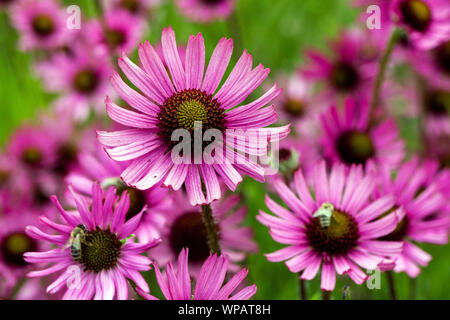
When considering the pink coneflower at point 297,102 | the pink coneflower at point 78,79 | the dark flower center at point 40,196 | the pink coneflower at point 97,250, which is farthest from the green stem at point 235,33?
the pink coneflower at point 97,250

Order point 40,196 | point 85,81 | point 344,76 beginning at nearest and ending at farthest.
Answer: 1. point 40,196
2. point 344,76
3. point 85,81

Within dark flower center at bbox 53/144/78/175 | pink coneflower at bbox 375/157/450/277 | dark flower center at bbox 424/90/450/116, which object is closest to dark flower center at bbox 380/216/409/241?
pink coneflower at bbox 375/157/450/277

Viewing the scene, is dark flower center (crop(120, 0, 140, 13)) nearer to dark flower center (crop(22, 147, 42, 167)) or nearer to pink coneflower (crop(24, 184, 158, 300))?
dark flower center (crop(22, 147, 42, 167))

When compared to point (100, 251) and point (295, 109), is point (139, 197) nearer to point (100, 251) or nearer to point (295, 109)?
point (100, 251)

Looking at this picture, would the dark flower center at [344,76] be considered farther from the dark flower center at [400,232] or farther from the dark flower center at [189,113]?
the dark flower center at [189,113]

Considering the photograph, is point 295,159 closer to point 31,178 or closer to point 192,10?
point 31,178

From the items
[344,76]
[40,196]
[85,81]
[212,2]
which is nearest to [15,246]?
[40,196]
